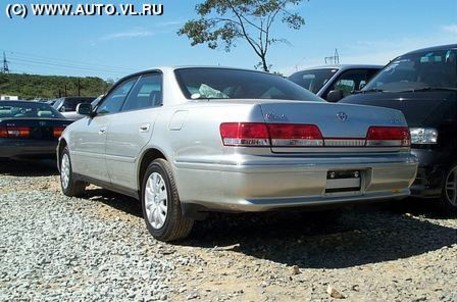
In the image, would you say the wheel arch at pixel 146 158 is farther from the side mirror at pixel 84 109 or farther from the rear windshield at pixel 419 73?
the rear windshield at pixel 419 73

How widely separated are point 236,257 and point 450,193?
255 centimetres

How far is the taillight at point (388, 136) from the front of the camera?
422 cm

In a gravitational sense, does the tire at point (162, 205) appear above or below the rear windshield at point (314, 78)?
below

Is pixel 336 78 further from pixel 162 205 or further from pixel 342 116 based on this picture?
pixel 162 205

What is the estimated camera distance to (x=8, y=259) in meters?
4.04

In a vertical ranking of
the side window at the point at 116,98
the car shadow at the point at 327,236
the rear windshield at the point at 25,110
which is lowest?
the car shadow at the point at 327,236

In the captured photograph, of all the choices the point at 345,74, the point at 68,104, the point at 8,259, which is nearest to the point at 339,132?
the point at 8,259

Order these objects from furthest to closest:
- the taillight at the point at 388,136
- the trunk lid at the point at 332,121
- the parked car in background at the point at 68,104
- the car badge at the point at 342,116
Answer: the parked car in background at the point at 68,104, the taillight at the point at 388,136, the car badge at the point at 342,116, the trunk lid at the point at 332,121

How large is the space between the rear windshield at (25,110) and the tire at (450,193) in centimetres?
710

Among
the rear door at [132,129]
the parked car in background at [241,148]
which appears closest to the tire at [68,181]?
the rear door at [132,129]

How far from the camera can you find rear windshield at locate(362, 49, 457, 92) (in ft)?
20.3

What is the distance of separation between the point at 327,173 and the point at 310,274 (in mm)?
710

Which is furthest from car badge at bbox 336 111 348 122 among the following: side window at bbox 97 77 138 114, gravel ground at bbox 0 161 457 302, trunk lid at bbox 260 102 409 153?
side window at bbox 97 77 138 114

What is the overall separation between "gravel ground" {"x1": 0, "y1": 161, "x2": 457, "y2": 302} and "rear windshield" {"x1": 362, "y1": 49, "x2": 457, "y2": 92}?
137cm
